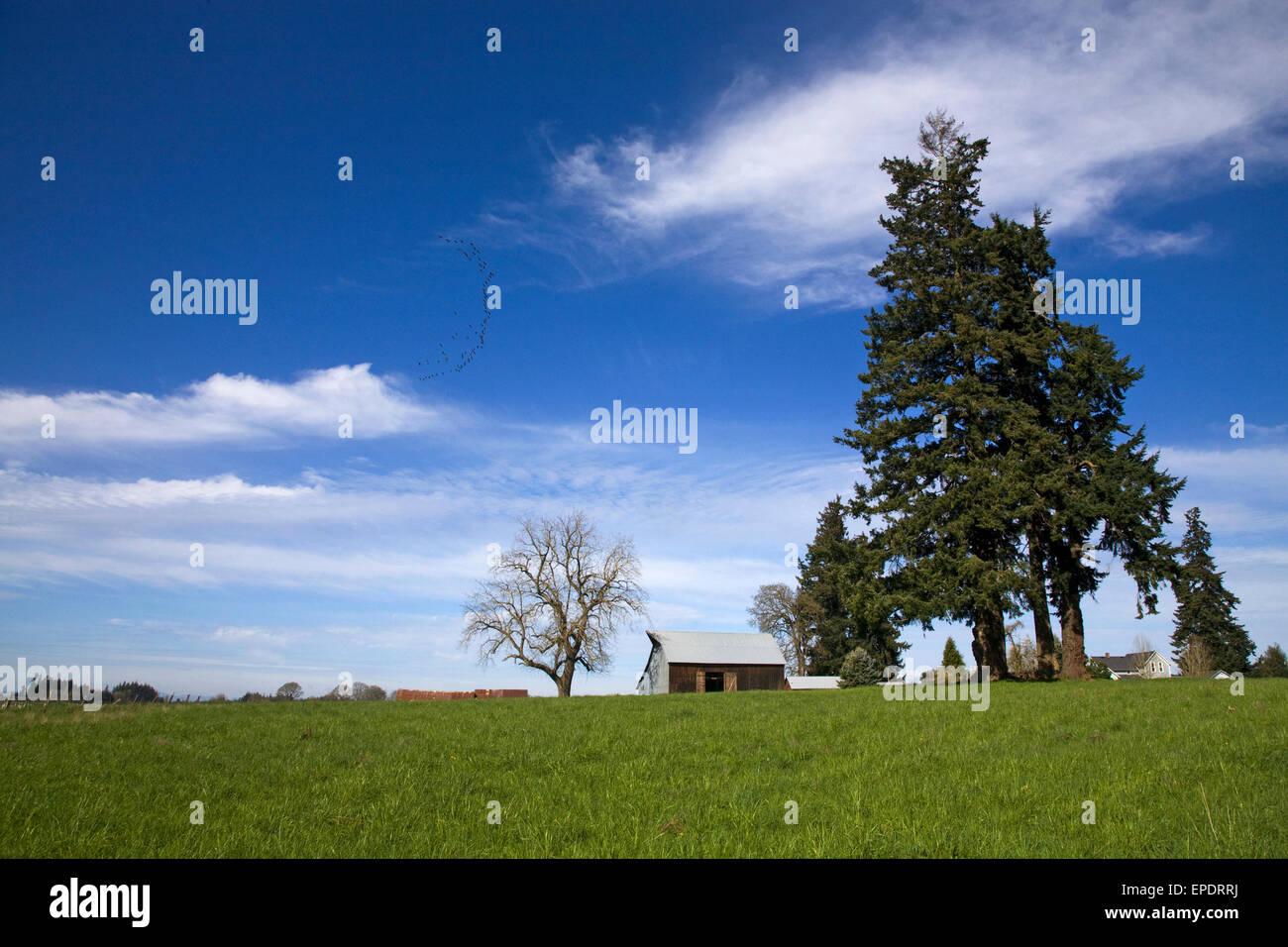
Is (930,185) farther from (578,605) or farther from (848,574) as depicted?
(578,605)

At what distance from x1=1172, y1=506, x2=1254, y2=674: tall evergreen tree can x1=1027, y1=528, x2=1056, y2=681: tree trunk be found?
43.2m

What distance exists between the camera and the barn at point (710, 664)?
55281mm

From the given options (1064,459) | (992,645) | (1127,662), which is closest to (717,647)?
(992,645)

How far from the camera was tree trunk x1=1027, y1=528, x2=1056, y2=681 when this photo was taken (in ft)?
92.9

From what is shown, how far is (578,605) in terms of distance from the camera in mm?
58656

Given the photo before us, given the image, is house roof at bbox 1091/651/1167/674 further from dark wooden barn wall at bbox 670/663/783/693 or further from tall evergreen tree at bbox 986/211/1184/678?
tall evergreen tree at bbox 986/211/1184/678

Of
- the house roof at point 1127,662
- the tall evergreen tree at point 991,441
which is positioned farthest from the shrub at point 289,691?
the house roof at point 1127,662

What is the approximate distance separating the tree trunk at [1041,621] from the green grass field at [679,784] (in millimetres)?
10582

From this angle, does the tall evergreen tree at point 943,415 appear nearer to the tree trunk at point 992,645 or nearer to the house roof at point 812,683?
the tree trunk at point 992,645

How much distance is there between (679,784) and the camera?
35.2 ft

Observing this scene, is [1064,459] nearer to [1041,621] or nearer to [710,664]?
[1041,621]

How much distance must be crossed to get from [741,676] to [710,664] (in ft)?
8.48
